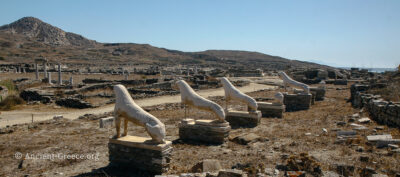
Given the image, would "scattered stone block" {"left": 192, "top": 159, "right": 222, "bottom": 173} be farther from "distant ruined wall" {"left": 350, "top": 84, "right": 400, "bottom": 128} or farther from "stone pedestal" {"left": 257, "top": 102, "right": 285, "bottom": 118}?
"stone pedestal" {"left": 257, "top": 102, "right": 285, "bottom": 118}

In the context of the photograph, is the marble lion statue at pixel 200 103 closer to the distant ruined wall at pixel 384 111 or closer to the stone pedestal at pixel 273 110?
the stone pedestal at pixel 273 110

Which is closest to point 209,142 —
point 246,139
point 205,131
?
point 205,131

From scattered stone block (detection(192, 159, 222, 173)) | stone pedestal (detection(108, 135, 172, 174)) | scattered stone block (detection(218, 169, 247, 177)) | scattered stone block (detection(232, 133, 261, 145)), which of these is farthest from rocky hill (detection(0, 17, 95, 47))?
scattered stone block (detection(218, 169, 247, 177))

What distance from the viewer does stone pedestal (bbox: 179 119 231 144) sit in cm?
907

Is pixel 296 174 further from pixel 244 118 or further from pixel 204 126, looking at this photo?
pixel 244 118

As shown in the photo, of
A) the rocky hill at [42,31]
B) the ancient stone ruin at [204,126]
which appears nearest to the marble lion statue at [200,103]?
the ancient stone ruin at [204,126]

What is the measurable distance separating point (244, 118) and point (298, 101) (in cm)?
596

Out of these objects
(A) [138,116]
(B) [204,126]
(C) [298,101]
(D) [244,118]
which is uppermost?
(A) [138,116]

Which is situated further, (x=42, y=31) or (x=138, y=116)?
(x=42, y=31)

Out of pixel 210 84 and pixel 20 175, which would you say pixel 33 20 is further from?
pixel 20 175

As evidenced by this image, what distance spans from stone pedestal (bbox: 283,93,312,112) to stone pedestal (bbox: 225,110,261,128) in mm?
5345

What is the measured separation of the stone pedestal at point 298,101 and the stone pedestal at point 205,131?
8438 mm

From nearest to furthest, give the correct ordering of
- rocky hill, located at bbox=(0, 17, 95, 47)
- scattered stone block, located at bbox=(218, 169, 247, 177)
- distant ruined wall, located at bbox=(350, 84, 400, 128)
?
1. scattered stone block, located at bbox=(218, 169, 247, 177)
2. distant ruined wall, located at bbox=(350, 84, 400, 128)
3. rocky hill, located at bbox=(0, 17, 95, 47)

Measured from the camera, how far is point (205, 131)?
9234 millimetres
